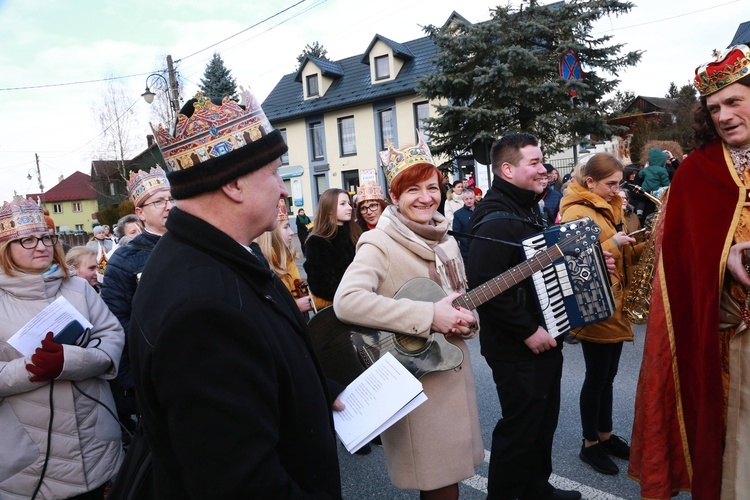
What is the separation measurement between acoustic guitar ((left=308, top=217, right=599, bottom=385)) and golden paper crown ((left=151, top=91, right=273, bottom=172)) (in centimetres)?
130

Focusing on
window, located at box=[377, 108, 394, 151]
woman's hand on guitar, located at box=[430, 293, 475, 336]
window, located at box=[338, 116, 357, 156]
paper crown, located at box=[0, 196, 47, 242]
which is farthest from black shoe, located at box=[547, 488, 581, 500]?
window, located at box=[338, 116, 357, 156]

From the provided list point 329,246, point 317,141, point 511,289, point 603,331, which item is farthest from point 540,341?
point 317,141

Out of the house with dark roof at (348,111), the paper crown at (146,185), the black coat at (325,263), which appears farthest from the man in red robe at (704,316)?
the house with dark roof at (348,111)

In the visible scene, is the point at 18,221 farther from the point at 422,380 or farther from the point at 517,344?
the point at 517,344

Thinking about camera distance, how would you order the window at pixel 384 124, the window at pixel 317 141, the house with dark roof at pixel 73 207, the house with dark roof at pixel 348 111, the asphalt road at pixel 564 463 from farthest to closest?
the house with dark roof at pixel 73 207, the window at pixel 317 141, the window at pixel 384 124, the house with dark roof at pixel 348 111, the asphalt road at pixel 564 463

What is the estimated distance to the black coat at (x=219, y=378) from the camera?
1.19 metres

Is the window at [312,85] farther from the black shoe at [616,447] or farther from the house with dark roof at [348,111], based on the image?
the black shoe at [616,447]

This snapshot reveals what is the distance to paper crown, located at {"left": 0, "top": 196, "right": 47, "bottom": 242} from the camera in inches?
110

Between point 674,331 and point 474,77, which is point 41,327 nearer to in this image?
point 674,331

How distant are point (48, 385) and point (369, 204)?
10.5ft

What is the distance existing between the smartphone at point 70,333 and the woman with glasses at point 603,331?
2.84m

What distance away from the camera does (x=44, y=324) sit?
255cm

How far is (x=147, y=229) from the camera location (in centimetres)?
358

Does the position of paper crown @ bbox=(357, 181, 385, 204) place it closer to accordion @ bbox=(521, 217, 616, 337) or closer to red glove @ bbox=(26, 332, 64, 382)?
accordion @ bbox=(521, 217, 616, 337)
